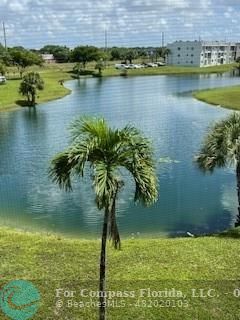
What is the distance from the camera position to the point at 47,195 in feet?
81.9

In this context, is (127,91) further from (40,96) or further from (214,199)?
(214,199)

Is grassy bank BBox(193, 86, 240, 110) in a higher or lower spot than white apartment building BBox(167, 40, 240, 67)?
lower

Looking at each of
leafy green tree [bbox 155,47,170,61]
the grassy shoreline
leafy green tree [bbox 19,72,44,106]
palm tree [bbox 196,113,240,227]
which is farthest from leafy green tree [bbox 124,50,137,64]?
palm tree [bbox 196,113,240,227]

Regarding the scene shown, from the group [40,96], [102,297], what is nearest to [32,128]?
[40,96]

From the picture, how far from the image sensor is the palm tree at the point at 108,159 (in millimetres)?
8453

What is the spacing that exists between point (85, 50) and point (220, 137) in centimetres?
9910

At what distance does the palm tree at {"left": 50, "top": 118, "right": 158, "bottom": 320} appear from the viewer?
845 cm

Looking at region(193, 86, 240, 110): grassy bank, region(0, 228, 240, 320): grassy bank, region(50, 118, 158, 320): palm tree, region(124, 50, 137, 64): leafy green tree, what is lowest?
region(193, 86, 240, 110): grassy bank

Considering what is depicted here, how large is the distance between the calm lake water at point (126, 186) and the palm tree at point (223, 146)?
2.81 m

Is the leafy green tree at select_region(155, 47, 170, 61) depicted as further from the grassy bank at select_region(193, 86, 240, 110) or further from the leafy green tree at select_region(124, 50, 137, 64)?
the grassy bank at select_region(193, 86, 240, 110)

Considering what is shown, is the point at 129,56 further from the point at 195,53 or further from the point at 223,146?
the point at 223,146

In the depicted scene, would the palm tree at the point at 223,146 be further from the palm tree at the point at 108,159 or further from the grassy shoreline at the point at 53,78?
the grassy shoreline at the point at 53,78

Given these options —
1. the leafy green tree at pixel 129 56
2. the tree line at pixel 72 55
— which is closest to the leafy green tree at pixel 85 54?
the tree line at pixel 72 55

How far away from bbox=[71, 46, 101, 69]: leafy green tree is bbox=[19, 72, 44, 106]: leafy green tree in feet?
175
